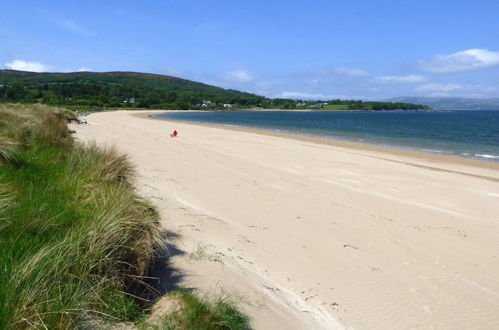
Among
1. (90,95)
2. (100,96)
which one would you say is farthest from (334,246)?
(90,95)

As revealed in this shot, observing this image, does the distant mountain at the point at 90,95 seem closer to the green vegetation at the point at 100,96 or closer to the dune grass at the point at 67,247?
the green vegetation at the point at 100,96

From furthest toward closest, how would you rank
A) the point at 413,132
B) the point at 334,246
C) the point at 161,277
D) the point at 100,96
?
the point at 100,96 < the point at 413,132 < the point at 334,246 < the point at 161,277

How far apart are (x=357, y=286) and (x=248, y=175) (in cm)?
646

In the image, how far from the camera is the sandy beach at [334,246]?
4.05 m

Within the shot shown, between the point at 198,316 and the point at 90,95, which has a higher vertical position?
the point at 90,95

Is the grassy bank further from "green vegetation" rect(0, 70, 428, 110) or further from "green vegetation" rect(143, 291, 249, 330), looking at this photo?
"green vegetation" rect(0, 70, 428, 110)

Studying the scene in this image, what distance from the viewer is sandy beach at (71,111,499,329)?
4.05 metres

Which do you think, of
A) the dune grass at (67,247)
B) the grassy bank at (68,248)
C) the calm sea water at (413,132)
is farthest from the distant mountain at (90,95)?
the grassy bank at (68,248)

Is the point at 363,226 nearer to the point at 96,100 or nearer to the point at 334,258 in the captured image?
the point at 334,258

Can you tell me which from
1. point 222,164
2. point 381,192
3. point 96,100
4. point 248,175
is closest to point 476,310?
point 381,192

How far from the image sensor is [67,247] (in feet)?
9.67

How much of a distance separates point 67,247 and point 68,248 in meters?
0.02

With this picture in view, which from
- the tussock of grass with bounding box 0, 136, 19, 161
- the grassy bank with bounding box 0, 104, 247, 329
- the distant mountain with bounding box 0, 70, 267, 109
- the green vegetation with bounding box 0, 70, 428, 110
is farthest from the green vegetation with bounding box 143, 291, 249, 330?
the distant mountain with bounding box 0, 70, 267, 109

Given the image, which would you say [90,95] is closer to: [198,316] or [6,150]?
[6,150]
